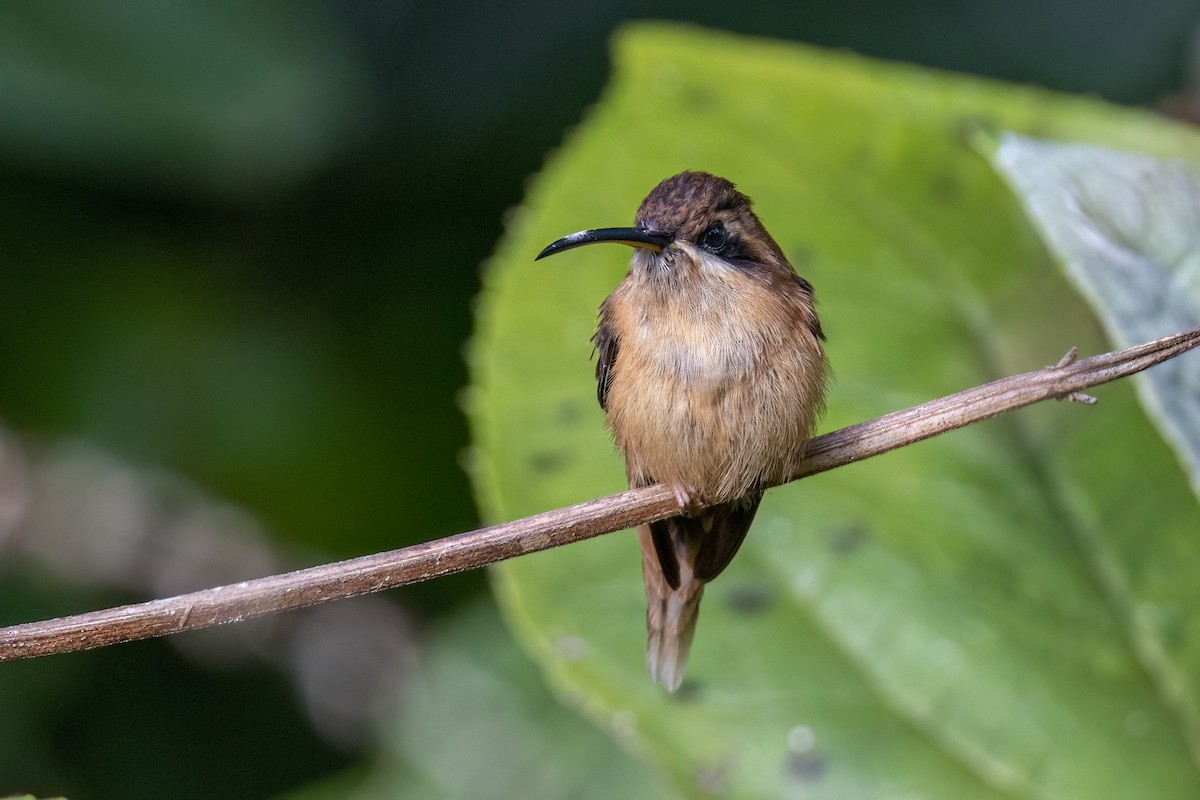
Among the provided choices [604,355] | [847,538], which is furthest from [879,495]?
[604,355]

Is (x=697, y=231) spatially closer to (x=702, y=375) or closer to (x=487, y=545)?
(x=702, y=375)

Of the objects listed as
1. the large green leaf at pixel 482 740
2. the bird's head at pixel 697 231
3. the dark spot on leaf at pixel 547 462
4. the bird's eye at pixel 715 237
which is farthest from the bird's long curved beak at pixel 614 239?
the large green leaf at pixel 482 740

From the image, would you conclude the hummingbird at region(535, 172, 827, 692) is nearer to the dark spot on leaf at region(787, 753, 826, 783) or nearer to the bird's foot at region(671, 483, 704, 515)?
the bird's foot at region(671, 483, 704, 515)

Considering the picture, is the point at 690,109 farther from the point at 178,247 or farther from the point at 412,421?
the point at 178,247

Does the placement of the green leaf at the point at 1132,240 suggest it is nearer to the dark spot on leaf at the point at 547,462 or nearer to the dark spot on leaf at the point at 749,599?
the dark spot on leaf at the point at 749,599

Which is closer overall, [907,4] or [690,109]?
[690,109]

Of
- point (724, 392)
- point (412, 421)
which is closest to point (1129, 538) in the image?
point (724, 392)
